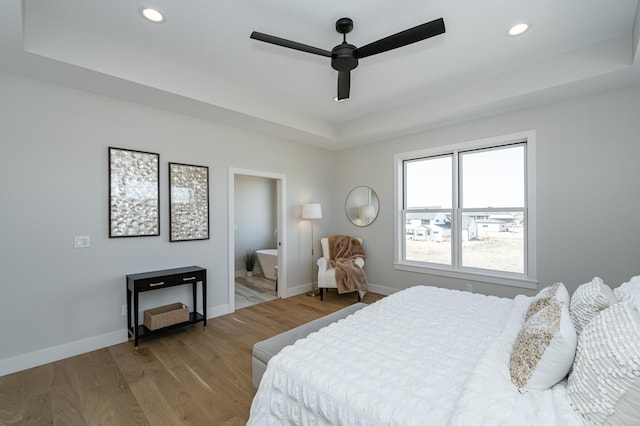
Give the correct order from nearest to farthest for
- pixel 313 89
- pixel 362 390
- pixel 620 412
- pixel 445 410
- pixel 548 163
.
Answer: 1. pixel 620 412
2. pixel 445 410
3. pixel 362 390
4. pixel 548 163
5. pixel 313 89

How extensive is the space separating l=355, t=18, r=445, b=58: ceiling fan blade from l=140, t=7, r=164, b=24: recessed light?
1.63 metres

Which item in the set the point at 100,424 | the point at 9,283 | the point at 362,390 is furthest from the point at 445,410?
the point at 9,283

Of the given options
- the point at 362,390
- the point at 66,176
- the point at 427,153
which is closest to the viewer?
the point at 362,390

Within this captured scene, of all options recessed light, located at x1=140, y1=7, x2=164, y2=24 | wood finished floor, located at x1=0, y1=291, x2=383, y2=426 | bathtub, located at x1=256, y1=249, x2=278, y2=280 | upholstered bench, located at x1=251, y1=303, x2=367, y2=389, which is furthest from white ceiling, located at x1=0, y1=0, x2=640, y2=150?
bathtub, located at x1=256, y1=249, x2=278, y2=280

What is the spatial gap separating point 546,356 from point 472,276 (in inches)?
115

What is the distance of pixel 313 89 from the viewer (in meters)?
3.54

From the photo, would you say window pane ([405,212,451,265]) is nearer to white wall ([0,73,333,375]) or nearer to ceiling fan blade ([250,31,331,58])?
ceiling fan blade ([250,31,331,58])

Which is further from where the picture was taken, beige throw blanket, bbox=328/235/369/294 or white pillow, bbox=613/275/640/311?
beige throw blanket, bbox=328/235/369/294

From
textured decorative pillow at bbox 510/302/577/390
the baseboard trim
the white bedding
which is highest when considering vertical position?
textured decorative pillow at bbox 510/302/577/390

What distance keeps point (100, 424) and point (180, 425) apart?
1.82ft

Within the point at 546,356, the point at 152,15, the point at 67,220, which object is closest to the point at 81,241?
the point at 67,220

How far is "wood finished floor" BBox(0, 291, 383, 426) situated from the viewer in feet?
6.43

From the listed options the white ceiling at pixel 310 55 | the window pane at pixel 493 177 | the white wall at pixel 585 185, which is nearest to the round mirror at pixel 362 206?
the window pane at pixel 493 177

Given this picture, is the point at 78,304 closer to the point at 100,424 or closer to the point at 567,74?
the point at 100,424
